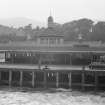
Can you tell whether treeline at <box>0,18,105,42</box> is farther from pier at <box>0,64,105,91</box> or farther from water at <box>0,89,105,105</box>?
water at <box>0,89,105,105</box>

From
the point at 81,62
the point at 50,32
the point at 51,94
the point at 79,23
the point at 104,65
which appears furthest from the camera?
the point at 79,23

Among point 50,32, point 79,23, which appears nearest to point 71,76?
point 50,32

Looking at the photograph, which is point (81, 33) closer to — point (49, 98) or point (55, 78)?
point (55, 78)

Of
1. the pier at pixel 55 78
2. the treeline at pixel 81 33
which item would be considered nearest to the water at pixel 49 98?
the pier at pixel 55 78

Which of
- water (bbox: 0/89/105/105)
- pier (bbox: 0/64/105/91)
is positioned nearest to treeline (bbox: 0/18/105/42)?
pier (bbox: 0/64/105/91)

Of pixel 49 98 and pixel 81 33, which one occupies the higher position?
pixel 81 33

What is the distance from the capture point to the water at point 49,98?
79.3 ft

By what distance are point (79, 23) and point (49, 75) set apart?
4584cm

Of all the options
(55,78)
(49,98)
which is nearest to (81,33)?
(55,78)

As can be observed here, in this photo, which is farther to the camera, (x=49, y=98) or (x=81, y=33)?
(x=81, y=33)

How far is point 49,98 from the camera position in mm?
25547

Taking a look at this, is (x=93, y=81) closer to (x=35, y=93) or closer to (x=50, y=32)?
(x=35, y=93)

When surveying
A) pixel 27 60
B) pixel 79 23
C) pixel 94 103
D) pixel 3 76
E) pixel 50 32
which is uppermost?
pixel 79 23

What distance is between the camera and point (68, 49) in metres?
36.8
